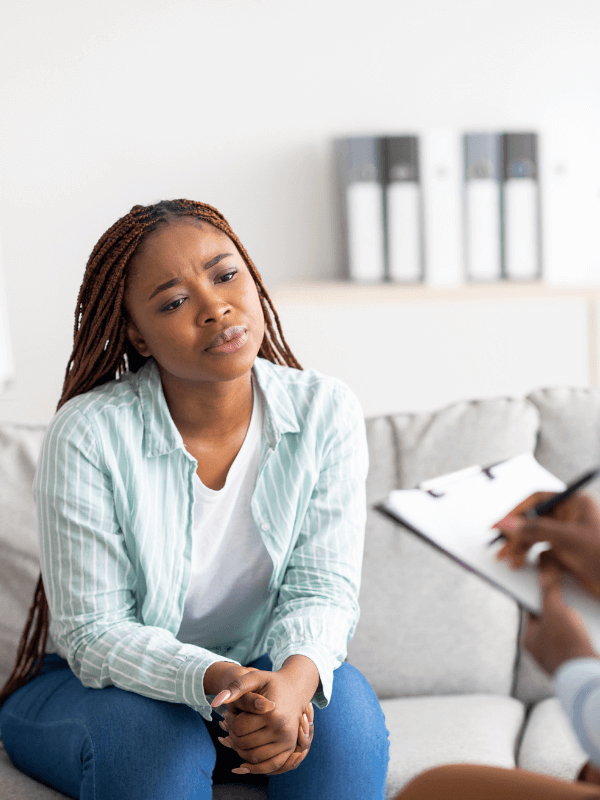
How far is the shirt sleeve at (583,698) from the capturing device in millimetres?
632

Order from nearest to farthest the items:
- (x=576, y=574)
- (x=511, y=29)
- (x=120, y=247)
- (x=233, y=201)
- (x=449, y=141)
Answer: (x=576, y=574) → (x=120, y=247) → (x=449, y=141) → (x=511, y=29) → (x=233, y=201)

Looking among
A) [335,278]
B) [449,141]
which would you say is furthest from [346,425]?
[335,278]

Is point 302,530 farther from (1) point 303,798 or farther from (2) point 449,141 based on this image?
(2) point 449,141

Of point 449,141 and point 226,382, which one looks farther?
point 449,141

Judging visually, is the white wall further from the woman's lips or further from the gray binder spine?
the woman's lips

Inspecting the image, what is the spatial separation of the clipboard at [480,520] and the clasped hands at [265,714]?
1.29 feet

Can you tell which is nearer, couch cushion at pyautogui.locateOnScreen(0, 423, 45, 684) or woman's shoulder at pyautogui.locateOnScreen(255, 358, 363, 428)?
woman's shoulder at pyautogui.locateOnScreen(255, 358, 363, 428)

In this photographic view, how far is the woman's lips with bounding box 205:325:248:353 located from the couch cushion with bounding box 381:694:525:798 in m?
0.63

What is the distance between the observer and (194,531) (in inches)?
48.3

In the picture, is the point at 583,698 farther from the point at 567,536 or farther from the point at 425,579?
the point at 425,579

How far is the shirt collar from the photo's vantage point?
1.22 meters

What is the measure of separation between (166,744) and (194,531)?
0.29 meters

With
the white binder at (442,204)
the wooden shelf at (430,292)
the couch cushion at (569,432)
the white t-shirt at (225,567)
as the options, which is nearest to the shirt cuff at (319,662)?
the white t-shirt at (225,567)

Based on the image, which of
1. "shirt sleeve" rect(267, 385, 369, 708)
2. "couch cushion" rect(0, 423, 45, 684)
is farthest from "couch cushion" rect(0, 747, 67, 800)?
"shirt sleeve" rect(267, 385, 369, 708)
